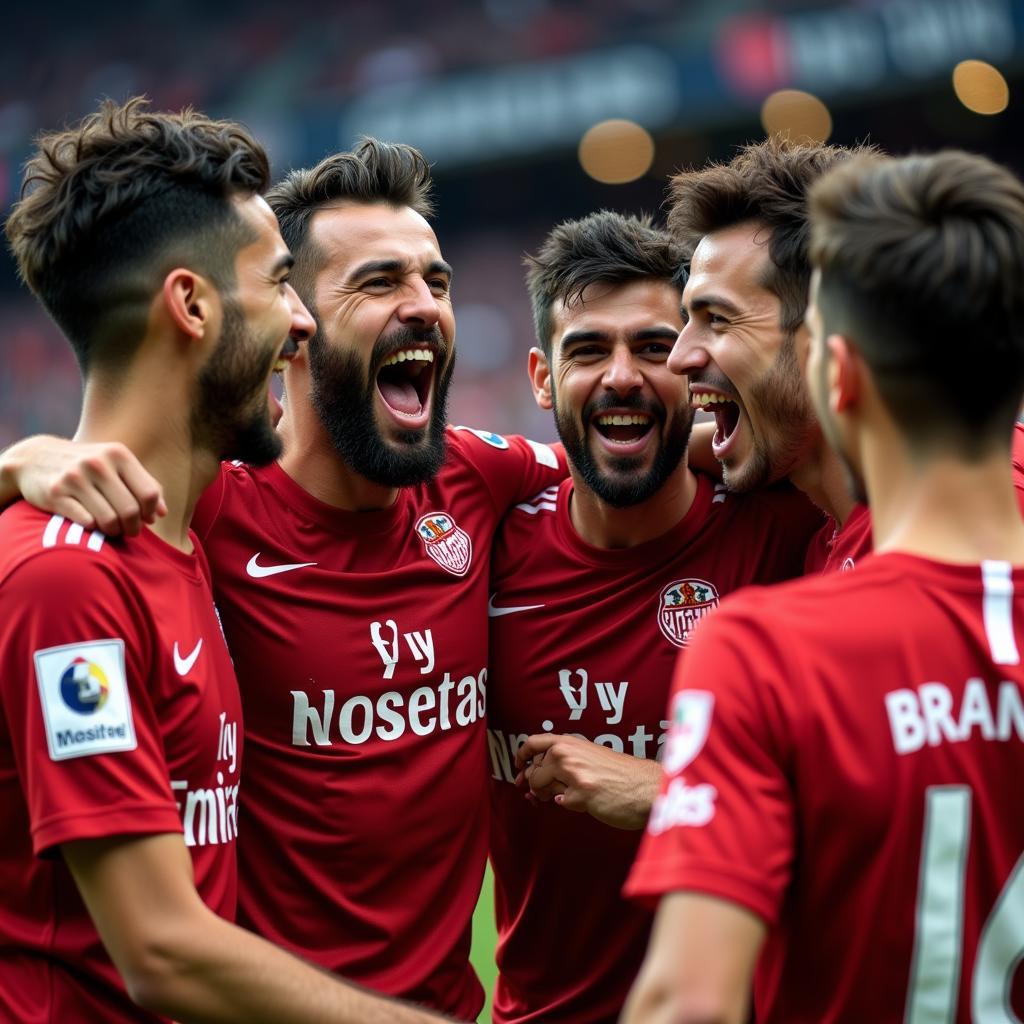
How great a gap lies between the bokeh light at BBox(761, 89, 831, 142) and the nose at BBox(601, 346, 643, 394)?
51.9 feet

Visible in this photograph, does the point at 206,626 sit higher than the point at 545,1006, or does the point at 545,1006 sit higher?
the point at 206,626

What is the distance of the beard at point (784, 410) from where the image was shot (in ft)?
11.9

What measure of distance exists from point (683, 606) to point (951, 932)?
1.89 meters

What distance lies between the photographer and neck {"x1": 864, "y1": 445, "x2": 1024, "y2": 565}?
6.67 feet

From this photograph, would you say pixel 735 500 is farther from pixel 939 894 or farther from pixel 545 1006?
pixel 939 894

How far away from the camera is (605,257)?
4.10 m

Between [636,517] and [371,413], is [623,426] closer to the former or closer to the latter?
[636,517]

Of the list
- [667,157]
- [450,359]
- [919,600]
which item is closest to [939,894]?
[919,600]

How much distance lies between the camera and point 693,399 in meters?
3.87

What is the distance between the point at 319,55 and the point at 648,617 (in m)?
22.8

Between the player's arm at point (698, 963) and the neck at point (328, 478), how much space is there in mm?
2129

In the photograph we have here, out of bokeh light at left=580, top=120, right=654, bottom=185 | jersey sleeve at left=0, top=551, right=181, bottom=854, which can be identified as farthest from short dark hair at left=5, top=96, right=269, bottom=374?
bokeh light at left=580, top=120, right=654, bottom=185

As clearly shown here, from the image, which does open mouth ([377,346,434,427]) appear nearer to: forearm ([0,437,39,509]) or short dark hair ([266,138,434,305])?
short dark hair ([266,138,434,305])

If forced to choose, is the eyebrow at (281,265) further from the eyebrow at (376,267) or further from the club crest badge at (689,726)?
the club crest badge at (689,726)
